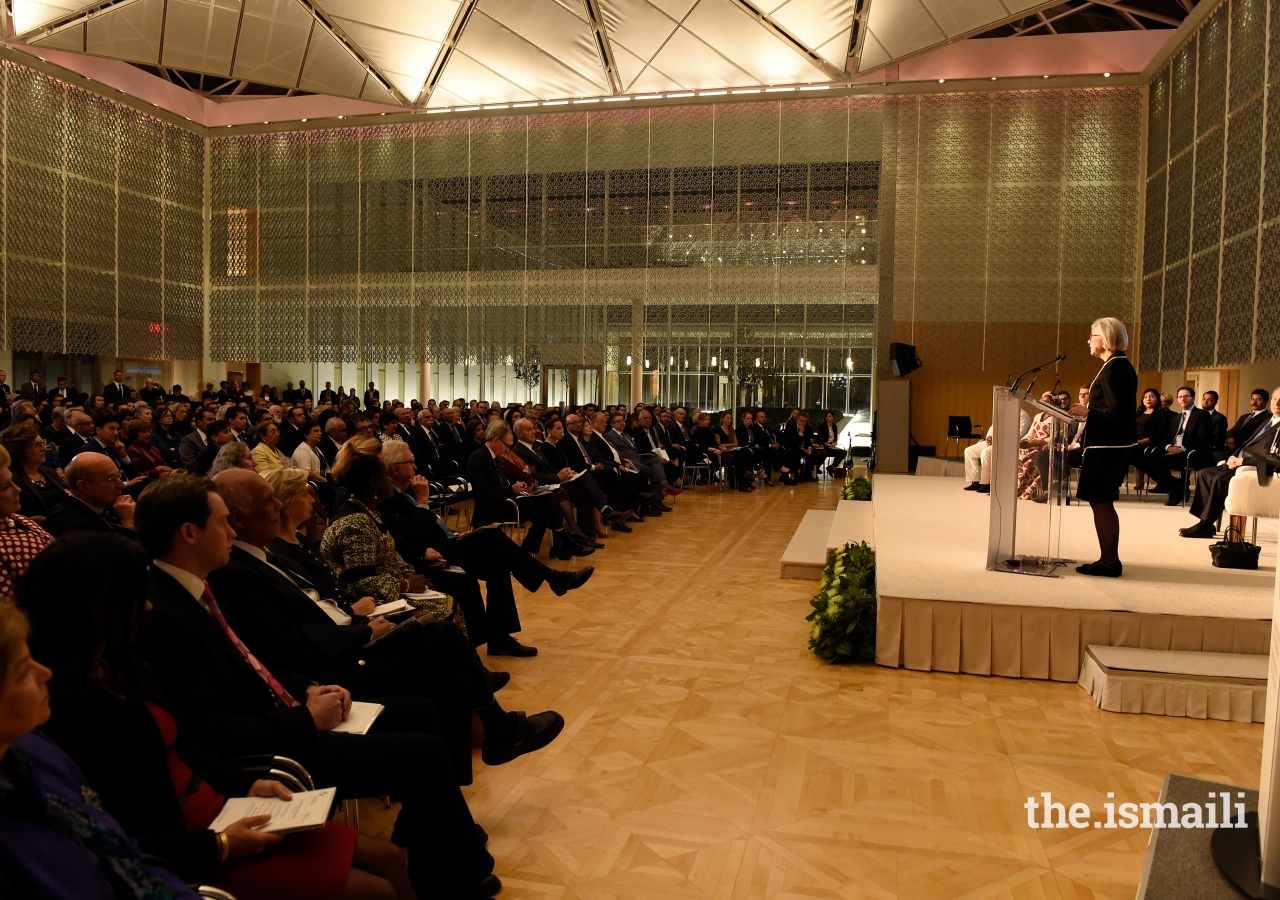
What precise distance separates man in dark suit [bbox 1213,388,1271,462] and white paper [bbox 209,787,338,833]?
31.4 feet

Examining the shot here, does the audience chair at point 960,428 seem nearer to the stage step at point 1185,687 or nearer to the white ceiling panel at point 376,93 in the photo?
the stage step at point 1185,687

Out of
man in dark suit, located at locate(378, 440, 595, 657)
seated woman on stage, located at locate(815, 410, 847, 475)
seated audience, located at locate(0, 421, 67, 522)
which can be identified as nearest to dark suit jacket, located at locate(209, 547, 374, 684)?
man in dark suit, located at locate(378, 440, 595, 657)

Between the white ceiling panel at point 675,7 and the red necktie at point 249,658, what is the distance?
596 inches

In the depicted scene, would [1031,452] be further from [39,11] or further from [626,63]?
[39,11]

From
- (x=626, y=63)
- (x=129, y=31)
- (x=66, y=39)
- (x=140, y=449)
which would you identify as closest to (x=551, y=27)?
(x=626, y=63)

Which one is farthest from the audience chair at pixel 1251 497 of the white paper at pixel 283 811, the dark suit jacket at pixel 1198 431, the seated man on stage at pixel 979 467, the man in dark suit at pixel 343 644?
the white paper at pixel 283 811

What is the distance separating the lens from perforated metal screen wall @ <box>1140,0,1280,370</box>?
1102cm

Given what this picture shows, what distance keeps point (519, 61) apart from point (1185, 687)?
1594cm

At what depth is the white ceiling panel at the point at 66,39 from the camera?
51.1 ft

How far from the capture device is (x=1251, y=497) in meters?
6.55

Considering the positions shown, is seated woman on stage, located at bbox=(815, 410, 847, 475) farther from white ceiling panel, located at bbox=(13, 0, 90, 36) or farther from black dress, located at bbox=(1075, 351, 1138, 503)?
white ceiling panel, located at bbox=(13, 0, 90, 36)

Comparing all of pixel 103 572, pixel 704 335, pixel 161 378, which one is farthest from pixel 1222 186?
pixel 161 378

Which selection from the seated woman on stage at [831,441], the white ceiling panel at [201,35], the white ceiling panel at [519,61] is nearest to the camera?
the white ceiling panel at [201,35]

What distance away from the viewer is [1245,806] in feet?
8.98
